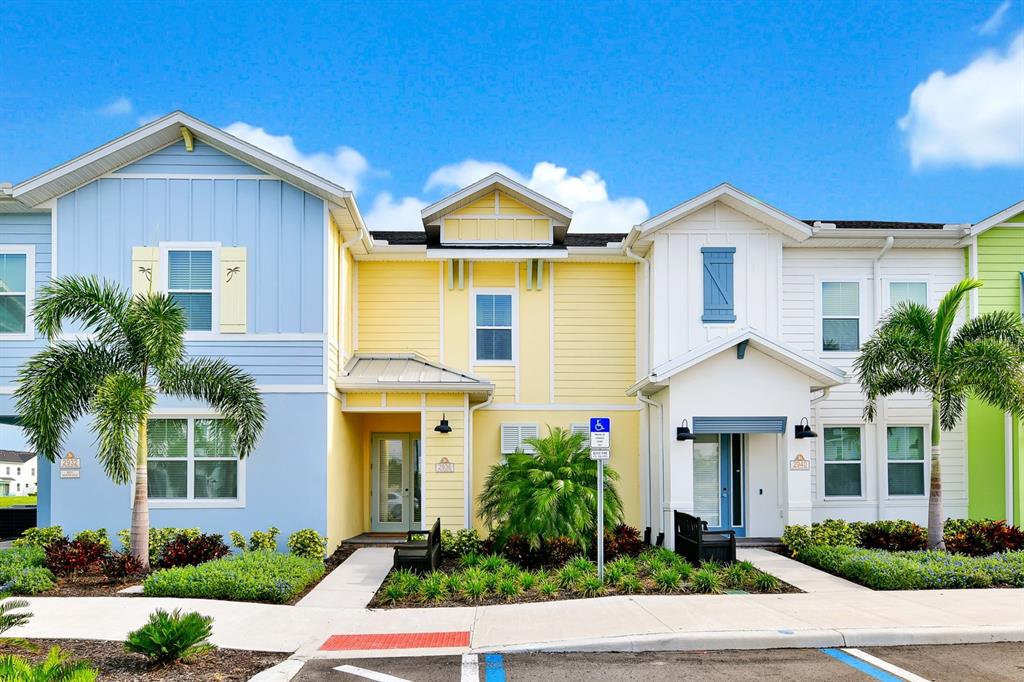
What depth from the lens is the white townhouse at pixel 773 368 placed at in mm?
15477

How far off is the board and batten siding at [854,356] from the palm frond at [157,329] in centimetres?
1226

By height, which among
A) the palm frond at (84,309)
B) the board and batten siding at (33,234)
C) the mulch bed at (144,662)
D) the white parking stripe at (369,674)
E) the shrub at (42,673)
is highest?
the board and batten siding at (33,234)

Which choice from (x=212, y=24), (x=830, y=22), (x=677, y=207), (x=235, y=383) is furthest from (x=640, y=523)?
(x=212, y=24)

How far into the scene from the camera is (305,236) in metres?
15.0

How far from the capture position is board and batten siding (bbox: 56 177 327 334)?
1492 centimetres

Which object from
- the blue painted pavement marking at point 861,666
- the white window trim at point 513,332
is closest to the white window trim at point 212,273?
the white window trim at point 513,332

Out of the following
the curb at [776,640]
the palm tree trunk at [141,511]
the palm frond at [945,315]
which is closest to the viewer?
A: the curb at [776,640]

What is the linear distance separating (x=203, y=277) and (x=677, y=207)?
9465 mm

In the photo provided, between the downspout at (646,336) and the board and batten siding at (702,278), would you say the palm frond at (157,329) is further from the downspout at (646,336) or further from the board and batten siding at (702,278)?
the board and batten siding at (702,278)

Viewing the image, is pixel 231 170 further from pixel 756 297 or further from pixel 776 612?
pixel 776 612

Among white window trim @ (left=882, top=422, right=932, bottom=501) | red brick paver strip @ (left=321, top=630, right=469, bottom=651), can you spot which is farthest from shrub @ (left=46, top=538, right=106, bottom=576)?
white window trim @ (left=882, top=422, right=932, bottom=501)

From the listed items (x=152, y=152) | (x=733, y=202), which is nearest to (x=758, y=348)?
(x=733, y=202)

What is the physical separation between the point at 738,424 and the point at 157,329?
10.5 m

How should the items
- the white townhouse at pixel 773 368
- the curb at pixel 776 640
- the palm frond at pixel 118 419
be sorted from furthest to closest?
1. the white townhouse at pixel 773 368
2. the palm frond at pixel 118 419
3. the curb at pixel 776 640
